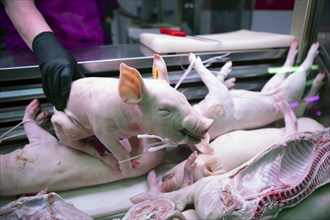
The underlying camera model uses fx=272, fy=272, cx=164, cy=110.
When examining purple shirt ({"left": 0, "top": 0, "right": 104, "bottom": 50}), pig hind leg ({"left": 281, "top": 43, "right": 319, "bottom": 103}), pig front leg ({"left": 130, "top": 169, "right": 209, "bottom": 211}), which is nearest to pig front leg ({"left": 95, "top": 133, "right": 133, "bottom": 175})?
pig front leg ({"left": 130, "top": 169, "right": 209, "bottom": 211})

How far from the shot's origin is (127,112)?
683 mm

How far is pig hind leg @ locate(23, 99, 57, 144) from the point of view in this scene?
2.86 feet

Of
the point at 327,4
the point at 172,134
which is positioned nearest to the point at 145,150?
the point at 172,134

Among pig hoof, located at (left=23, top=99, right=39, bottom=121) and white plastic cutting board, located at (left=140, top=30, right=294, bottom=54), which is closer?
pig hoof, located at (left=23, top=99, right=39, bottom=121)

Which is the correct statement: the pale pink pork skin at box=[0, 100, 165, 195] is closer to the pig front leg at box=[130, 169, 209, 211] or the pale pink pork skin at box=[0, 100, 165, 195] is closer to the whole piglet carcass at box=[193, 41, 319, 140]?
the pig front leg at box=[130, 169, 209, 211]

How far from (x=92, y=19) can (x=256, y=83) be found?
35.6 inches

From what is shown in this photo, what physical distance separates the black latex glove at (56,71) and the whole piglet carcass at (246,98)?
405 mm

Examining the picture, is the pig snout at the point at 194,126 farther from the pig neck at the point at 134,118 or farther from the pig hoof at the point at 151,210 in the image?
the pig hoof at the point at 151,210

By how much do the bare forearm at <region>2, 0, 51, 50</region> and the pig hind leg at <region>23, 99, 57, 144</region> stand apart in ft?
0.72

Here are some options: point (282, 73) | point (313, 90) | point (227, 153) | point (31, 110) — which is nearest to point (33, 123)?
point (31, 110)

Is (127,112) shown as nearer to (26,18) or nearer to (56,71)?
(56,71)

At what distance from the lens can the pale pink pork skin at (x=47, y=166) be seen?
86cm

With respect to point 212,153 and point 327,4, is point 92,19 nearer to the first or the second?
point 212,153

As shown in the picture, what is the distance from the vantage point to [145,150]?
83 centimetres
